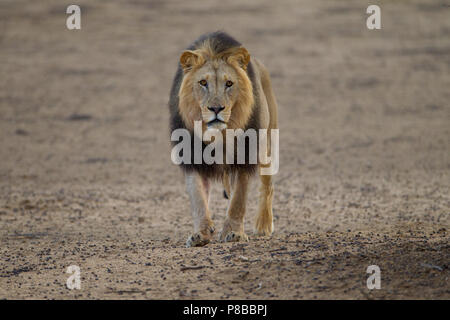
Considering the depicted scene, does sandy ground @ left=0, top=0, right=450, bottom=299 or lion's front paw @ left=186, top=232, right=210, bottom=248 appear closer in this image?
sandy ground @ left=0, top=0, right=450, bottom=299

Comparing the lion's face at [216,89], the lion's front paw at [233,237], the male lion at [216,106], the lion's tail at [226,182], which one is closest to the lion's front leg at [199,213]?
the male lion at [216,106]

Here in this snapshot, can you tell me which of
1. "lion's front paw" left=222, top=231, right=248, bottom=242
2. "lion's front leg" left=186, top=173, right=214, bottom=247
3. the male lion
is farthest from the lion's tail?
"lion's front paw" left=222, top=231, right=248, bottom=242

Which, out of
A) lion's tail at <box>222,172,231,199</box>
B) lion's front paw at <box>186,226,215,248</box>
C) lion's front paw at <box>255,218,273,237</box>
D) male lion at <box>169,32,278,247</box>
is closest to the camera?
male lion at <box>169,32,278,247</box>

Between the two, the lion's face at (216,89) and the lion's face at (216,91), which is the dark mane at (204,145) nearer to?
the lion's face at (216,89)

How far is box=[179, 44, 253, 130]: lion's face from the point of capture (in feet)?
18.0

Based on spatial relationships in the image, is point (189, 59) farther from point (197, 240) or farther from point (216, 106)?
point (197, 240)

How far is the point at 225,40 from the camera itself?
5.89 metres

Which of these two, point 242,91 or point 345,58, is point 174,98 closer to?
point 242,91

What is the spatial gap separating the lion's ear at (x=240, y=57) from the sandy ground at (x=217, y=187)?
1.55m

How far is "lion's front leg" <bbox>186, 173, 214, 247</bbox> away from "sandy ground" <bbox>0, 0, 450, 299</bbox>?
19 centimetres

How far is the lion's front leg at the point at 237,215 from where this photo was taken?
5.91 metres

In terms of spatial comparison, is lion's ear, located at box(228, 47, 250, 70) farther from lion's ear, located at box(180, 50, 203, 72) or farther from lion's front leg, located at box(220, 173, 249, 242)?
lion's front leg, located at box(220, 173, 249, 242)

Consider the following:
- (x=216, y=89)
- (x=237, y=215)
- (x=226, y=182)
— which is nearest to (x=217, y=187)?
(x=226, y=182)
